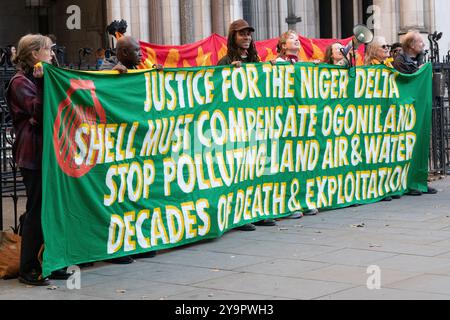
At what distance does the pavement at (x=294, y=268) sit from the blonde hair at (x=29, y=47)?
1.70 m

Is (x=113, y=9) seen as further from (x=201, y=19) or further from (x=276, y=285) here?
(x=276, y=285)

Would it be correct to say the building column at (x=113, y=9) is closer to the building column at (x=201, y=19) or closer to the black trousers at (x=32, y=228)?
the building column at (x=201, y=19)

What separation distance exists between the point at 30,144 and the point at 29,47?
2.48ft

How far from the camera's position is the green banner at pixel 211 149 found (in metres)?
8.12

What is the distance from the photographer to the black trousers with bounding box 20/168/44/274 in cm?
779

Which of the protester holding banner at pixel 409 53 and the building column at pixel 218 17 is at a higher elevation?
the building column at pixel 218 17

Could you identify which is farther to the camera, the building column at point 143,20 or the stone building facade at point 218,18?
the stone building facade at point 218,18

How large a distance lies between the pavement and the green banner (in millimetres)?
283

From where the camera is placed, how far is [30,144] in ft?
25.7

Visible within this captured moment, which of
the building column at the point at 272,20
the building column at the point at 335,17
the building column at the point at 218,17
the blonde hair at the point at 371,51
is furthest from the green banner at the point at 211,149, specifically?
the building column at the point at 335,17

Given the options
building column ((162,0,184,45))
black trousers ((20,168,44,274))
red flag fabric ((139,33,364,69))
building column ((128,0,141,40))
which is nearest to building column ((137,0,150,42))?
building column ((128,0,141,40))

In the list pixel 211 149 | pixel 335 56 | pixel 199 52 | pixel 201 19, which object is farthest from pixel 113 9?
pixel 211 149

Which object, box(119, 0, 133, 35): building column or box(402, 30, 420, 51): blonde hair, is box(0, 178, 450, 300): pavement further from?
box(119, 0, 133, 35): building column

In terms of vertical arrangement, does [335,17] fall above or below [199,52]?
above
